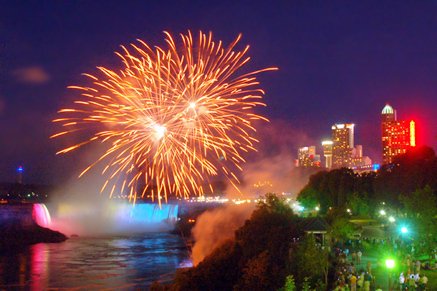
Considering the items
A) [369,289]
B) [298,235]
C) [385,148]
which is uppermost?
[385,148]

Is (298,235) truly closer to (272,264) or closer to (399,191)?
(272,264)

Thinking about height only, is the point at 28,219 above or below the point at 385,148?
below

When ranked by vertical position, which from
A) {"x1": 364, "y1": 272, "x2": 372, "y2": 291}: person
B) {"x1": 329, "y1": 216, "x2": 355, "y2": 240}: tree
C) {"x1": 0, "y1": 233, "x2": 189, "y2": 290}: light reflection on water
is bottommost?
{"x1": 0, "y1": 233, "x2": 189, "y2": 290}: light reflection on water

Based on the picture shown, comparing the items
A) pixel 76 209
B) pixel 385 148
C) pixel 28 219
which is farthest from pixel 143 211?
pixel 385 148

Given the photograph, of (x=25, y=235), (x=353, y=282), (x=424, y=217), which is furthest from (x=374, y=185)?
(x=353, y=282)

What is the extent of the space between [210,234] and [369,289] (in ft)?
49.3

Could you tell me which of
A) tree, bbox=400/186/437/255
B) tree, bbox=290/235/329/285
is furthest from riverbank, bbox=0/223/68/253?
tree, bbox=290/235/329/285

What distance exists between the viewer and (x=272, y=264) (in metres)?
18.2

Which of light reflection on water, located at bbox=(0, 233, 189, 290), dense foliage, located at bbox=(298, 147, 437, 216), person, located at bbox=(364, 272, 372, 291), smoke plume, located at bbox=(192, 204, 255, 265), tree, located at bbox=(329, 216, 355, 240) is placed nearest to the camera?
person, located at bbox=(364, 272, 372, 291)

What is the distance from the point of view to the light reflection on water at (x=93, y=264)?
97.0 ft

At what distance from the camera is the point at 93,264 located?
35.8 meters

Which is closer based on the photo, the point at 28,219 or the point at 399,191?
the point at 399,191

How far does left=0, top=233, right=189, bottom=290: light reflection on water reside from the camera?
29.6 meters

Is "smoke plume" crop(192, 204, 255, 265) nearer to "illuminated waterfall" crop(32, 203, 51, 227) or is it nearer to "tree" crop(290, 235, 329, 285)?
"tree" crop(290, 235, 329, 285)
